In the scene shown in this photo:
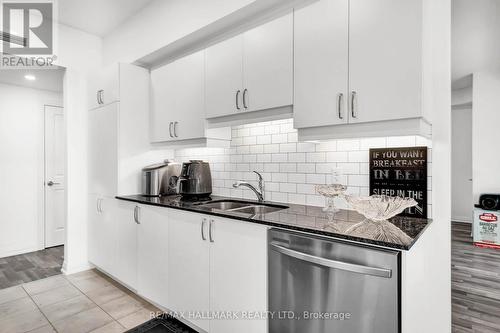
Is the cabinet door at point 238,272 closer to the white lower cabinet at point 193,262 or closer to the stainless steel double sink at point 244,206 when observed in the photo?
the white lower cabinet at point 193,262

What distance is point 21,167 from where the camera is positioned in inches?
156

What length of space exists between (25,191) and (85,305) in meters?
2.50

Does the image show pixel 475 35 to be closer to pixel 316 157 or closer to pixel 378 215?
pixel 316 157

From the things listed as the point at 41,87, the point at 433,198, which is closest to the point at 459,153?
the point at 433,198

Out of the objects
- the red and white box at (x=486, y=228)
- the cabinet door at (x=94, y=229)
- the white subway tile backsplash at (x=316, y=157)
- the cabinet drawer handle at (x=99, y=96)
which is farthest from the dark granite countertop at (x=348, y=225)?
the red and white box at (x=486, y=228)

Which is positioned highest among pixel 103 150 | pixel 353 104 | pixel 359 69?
pixel 359 69

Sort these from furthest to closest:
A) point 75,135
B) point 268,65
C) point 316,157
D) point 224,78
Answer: point 75,135, point 224,78, point 316,157, point 268,65

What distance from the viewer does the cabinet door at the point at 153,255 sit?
2.24 m

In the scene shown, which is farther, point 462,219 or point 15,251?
point 462,219

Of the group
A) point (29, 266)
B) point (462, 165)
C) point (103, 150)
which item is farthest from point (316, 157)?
point (462, 165)

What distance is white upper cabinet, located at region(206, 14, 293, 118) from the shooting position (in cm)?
189

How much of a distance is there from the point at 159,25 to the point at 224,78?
1.03 meters

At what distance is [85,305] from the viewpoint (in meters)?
2.49

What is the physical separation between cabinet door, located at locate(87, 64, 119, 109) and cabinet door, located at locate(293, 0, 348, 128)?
198cm
